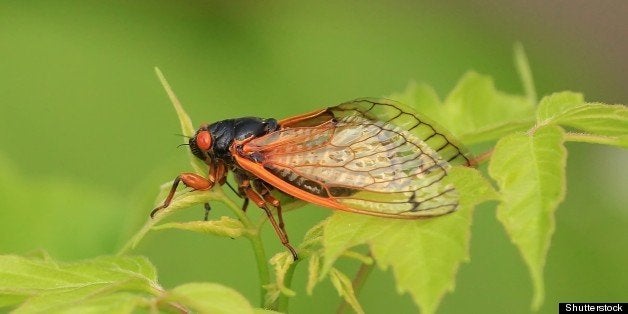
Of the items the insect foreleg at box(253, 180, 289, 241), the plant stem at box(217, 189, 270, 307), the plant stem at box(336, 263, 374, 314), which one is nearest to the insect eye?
the insect foreleg at box(253, 180, 289, 241)

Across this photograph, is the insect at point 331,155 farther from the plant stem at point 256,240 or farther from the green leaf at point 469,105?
the green leaf at point 469,105

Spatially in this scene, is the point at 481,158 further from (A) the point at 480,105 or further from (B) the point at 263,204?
(A) the point at 480,105

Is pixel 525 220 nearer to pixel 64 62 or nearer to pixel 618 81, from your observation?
pixel 64 62

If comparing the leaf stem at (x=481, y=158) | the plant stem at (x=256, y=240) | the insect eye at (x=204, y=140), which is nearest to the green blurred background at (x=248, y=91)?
the insect eye at (x=204, y=140)

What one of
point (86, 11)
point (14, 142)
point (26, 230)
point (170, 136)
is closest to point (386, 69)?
point (170, 136)

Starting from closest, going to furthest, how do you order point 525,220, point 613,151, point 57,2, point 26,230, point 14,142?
point 525,220 → point 26,230 → point 613,151 → point 14,142 → point 57,2
